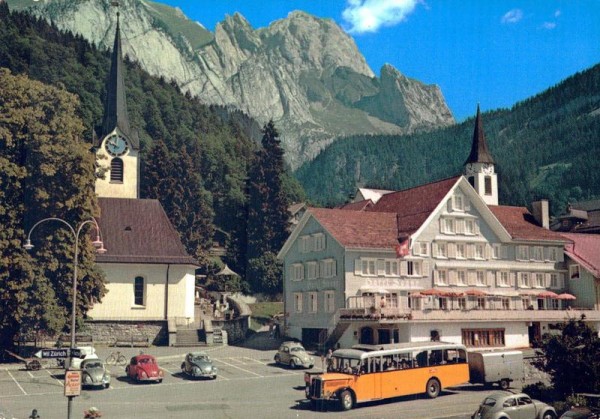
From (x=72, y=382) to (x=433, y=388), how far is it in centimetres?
2020

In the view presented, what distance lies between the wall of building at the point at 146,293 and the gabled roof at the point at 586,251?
122 ft

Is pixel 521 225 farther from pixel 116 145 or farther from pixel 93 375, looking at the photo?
pixel 93 375

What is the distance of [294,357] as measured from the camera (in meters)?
51.7

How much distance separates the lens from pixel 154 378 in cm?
4484

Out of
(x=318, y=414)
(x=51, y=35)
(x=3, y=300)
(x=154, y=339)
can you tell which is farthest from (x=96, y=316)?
(x=51, y=35)

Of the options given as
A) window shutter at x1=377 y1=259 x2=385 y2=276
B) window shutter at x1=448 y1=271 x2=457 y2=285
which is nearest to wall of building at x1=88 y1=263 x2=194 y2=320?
window shutter at x1=377 y1=259 x2=385 y2=276

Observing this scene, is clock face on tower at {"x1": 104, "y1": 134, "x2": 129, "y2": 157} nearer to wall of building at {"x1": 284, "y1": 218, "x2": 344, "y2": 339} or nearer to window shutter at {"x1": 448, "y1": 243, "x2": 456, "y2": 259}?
wall of building at {"x1": 284, "y1": 218, "x2": 344, "y2": 339}

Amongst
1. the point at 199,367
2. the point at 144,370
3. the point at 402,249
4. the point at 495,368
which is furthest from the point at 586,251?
the point at 144,370

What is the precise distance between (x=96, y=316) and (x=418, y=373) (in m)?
35.2

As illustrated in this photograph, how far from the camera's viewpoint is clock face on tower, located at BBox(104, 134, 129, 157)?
8419cm

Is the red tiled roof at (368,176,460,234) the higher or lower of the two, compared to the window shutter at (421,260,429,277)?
higher

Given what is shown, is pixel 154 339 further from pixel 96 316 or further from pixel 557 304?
pixel 557 304

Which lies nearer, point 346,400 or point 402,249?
point 346,400

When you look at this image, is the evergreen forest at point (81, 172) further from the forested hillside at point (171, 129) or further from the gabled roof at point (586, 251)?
the gabled roof at point (586, 251)
